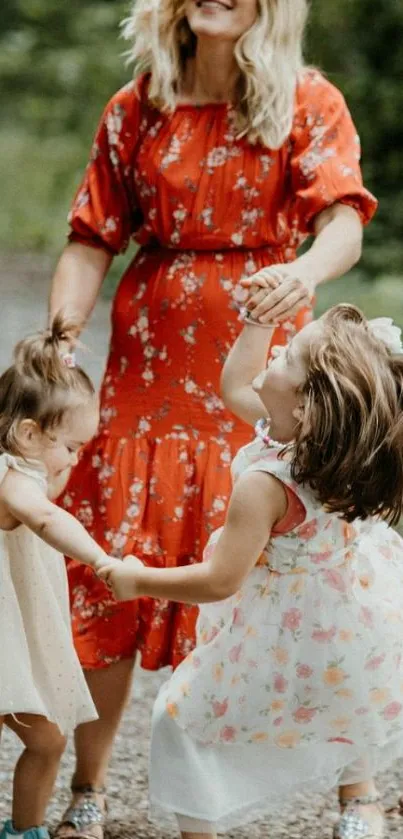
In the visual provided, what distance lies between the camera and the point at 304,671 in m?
2.90

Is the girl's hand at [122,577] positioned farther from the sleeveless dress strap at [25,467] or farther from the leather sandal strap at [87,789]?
the leather sandal strap at [87,789]

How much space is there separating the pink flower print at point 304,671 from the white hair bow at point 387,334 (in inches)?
24.0

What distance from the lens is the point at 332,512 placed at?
286cm

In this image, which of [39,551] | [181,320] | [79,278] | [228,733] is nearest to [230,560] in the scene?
[228,733]

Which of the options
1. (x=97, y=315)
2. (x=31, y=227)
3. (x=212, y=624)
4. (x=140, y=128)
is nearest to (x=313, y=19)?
(x=97, y=315)

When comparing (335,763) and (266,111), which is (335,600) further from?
(266,111)

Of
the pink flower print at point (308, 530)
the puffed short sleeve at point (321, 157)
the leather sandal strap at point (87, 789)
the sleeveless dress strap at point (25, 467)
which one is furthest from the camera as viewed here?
the leather sandal strap at point (87, 789)

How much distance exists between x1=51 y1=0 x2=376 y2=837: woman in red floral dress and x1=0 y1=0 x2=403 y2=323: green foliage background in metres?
5.03

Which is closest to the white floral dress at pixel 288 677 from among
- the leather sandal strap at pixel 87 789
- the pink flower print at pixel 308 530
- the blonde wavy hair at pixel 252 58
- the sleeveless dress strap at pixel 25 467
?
the pink flower print at pixel 308 530

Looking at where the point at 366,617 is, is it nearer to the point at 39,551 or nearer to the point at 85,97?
the point at 39,551

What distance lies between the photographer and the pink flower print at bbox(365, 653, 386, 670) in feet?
9.58

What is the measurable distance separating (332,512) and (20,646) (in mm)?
680

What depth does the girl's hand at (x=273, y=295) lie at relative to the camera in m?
2.97

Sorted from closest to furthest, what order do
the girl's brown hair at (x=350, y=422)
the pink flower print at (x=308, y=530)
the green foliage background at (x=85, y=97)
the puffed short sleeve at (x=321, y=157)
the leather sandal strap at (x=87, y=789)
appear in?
the girl's brown hair at (x=350, y=422)
the pink flower print at (x=308, y=530)
the puffed short sleeve at (x=321, y=157)
the leather sandal strap at (x=87, y=789)
the green foliage background at (x=85, y=97)
